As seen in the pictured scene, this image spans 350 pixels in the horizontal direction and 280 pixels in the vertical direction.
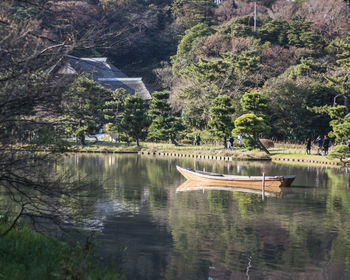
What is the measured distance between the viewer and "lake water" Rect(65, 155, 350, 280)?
10.4 meters

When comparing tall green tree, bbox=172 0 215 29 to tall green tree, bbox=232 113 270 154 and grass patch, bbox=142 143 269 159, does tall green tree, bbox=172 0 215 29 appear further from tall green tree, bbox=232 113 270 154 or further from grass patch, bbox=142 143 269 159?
tall green tree, bbox=232 113 270 154

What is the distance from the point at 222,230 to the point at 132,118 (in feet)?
78.2

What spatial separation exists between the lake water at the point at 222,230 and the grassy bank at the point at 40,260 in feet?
4.42

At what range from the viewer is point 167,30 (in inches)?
2431

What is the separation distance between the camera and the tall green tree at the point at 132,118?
3644 cm

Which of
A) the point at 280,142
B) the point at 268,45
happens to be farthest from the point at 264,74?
the point at 280,142

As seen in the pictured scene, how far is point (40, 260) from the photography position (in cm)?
757

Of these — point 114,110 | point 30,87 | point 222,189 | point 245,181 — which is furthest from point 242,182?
point 114,110

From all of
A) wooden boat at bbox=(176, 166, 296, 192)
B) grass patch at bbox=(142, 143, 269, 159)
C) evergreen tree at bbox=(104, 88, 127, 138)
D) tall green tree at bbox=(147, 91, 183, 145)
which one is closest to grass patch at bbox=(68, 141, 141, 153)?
grass patch at bbox=(142, 143, 269, 159)

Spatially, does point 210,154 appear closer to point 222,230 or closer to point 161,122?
point 161,122

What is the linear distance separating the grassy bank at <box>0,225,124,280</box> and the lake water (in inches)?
53.1

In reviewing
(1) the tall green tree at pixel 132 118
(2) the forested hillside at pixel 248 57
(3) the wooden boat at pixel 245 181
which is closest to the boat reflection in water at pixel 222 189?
(3) the wooden boat at pixel 245 181

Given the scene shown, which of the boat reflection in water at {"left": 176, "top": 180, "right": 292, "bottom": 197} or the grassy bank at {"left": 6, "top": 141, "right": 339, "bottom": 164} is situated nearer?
the boat reflection in water at {"left": 176, "top": 180, "right": 292, "bottom": 197}

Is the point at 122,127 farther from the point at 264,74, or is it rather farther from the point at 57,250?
the point at 57,250
